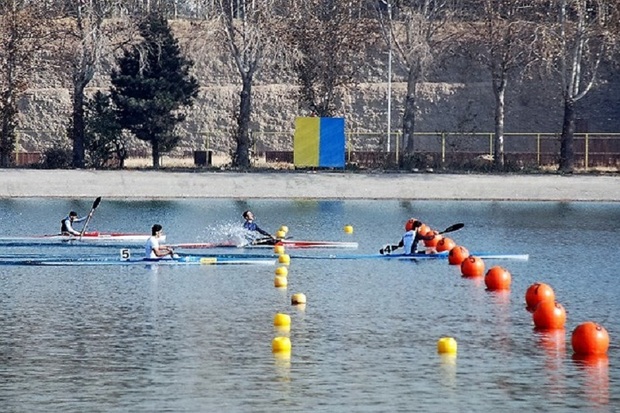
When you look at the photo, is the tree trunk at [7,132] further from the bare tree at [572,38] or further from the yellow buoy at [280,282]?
the yellow buoy at [280,282]

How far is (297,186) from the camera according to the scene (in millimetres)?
72625

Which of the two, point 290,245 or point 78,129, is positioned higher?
point 78,129

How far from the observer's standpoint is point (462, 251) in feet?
147

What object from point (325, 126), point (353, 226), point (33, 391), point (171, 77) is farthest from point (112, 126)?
point (33, 391)

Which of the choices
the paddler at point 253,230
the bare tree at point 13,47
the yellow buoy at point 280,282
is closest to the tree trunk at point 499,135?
the bare tree at point 13,47

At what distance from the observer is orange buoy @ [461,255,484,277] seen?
137 ft

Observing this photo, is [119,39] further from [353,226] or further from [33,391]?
[33,391]

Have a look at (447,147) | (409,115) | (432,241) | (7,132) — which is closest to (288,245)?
(432,241)

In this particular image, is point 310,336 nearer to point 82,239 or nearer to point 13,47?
point 82,239

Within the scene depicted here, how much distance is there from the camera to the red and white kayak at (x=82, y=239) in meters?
49.6

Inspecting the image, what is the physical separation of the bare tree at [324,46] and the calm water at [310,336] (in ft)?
103

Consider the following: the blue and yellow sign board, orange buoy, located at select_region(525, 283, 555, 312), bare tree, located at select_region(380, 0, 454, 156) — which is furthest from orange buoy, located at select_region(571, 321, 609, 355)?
the blue and yellow sign board

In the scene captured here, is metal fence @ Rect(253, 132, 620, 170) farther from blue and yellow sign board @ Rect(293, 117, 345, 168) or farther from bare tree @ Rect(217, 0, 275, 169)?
bare tree @ Rect(217, 0, 275, 169)

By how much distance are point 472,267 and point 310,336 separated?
1169 cm
